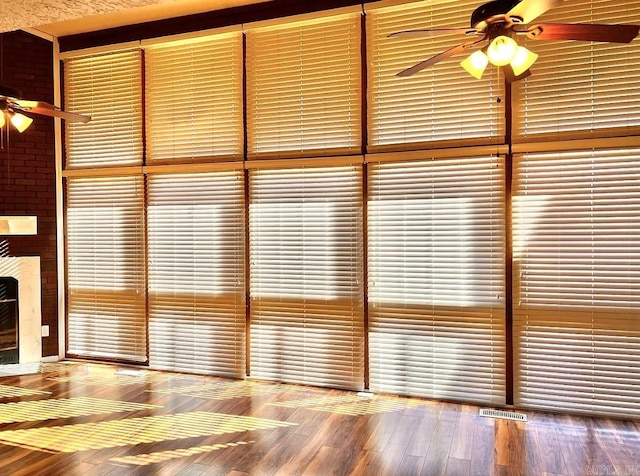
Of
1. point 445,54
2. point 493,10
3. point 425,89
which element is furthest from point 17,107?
point 493,10

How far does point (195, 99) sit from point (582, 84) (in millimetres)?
3773

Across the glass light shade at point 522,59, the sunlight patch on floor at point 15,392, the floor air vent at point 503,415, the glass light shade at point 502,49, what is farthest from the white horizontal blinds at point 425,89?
the sunlight patch on floor at point 15,392

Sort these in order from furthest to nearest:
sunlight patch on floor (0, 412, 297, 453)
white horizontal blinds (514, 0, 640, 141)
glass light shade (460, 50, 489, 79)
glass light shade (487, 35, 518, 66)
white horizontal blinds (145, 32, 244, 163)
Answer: white horizontal blinds (145, 32, 244, 163)
white horizontal blinds (514, 0, 640, 141)
sunlight patch on floor (0, 412, 297, 453)
glass light shade (460, 50, 489, 79)
glass light shade (487, 35, 518, 66)

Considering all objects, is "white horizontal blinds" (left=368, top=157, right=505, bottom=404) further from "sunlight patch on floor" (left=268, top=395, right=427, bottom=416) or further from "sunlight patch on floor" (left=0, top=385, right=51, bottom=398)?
"sunlight patch on floor" (left=0, top=385, right=51, bottom=398)

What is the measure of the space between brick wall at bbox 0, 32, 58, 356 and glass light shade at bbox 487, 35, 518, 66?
513cm

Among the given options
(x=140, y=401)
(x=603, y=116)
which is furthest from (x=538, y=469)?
(x=140, y=401)

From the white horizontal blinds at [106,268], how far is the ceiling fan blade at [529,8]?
4270mm

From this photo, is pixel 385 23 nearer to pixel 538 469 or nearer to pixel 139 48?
pixel 139 48

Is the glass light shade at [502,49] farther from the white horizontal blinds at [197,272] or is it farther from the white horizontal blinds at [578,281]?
the white horizontal blinds at [197,272]

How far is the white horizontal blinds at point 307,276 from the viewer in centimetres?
454

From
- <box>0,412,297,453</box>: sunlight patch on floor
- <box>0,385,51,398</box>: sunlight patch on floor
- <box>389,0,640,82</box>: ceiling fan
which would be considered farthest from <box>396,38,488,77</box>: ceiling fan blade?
<box>0,385,51,398</box>: sunlight patch on floor

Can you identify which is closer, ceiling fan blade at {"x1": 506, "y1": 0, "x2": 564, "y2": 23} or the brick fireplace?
ceiling fan blade at {"x1": 506, "y1": 0, "x2": 564, "y2": 23}

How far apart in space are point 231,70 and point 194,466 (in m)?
3.79

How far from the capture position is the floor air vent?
387 centimetres
